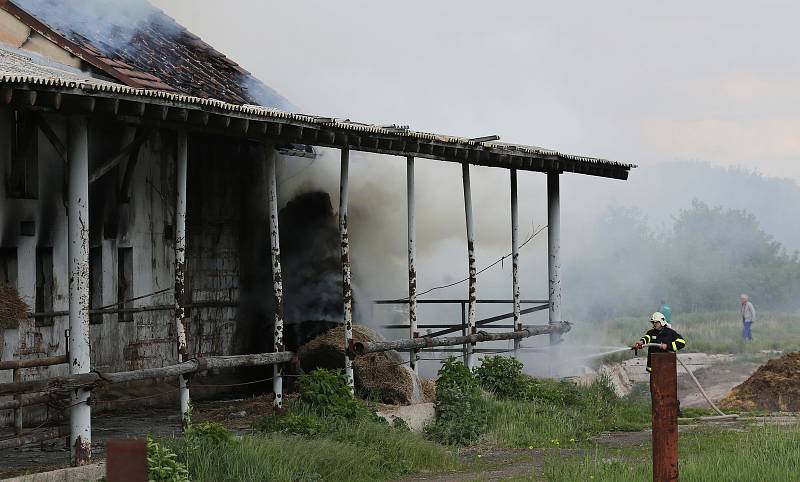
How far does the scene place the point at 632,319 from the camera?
152 feet

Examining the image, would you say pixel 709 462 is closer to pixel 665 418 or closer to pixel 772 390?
pixel 665 418

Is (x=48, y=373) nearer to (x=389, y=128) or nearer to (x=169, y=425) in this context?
(x=169, y=425)

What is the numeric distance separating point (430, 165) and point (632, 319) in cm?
2050

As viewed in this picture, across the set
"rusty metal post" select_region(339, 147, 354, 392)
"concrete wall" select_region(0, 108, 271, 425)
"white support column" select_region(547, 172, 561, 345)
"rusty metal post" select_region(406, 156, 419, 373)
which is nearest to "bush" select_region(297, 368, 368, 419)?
"rusty metal post" select_region(339, 147, 354, 392)

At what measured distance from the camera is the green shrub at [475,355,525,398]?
18084mm

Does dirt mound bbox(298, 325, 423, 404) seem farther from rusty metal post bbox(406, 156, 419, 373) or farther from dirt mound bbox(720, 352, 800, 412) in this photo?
dirt mound bbox(720, 352, 800, 412)

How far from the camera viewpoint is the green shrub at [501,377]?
1808cm

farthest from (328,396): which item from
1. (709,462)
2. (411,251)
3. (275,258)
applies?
(709,462)

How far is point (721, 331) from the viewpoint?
40375mm

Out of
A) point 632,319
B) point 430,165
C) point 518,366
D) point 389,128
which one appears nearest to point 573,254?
point 632,319

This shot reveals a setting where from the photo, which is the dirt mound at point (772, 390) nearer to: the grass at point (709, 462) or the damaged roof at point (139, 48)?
the grass at point (709, 462)

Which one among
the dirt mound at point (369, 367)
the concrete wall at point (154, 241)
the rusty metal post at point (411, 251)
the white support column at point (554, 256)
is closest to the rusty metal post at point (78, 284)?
the concrete wall at point (154, 241)

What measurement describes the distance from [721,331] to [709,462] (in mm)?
29720

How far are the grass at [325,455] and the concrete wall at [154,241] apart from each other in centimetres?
294
